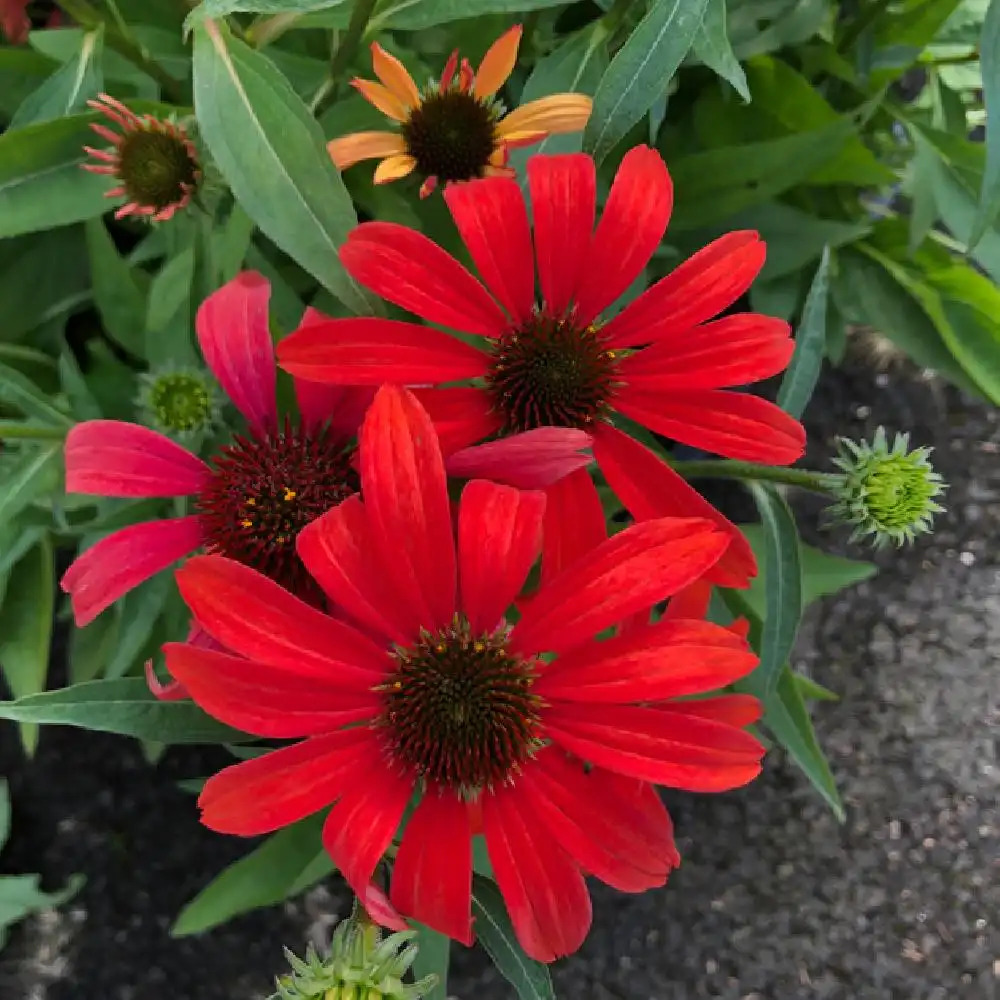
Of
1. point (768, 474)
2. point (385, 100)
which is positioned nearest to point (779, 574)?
point (768, 474)

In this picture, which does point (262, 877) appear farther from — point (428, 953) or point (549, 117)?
point (549, 117)

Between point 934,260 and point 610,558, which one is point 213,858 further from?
point 934,260

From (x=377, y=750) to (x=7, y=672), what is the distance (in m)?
0.59

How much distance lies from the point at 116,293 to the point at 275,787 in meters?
0.55

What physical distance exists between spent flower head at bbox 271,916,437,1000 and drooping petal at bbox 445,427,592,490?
0.66 feet

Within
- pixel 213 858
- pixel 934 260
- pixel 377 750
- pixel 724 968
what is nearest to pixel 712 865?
pixel 724 968

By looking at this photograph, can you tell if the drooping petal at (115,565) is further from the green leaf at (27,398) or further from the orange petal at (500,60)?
the orange petal at (500,60)

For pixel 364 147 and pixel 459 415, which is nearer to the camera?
pixel 459 415

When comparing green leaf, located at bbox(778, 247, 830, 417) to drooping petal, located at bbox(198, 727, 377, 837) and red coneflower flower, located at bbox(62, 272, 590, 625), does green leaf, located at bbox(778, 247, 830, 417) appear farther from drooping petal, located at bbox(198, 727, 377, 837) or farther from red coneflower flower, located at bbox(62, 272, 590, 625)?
drooping petal, located at bbox(198, 727, 377, 837)

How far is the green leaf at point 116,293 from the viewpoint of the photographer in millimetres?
800

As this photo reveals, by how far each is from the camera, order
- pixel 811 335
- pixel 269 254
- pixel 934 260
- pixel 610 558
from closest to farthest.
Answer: pixel 610 558 < pixel 811 335 < pixel 269 254 < pixel 934 260

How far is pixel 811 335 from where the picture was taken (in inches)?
24.3

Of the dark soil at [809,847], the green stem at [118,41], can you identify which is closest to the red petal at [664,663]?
the green stem at [118,41]

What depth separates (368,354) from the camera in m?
0.46
